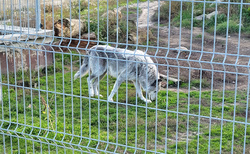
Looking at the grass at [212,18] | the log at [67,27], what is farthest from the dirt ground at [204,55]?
the log at [67,27]

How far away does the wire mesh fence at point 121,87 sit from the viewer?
403cm

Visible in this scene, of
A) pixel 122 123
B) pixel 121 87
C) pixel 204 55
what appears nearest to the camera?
pixel 122 123

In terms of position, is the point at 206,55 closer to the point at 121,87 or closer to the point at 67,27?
the point at 121,87

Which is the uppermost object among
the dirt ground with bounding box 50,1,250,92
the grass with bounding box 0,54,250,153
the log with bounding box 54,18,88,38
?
the log with bounding box 54,18,88,38

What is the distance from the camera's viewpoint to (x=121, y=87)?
10.0 m

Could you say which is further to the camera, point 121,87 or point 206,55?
point 206,55

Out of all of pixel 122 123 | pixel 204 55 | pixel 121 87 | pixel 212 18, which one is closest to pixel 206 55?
pixel 204 55

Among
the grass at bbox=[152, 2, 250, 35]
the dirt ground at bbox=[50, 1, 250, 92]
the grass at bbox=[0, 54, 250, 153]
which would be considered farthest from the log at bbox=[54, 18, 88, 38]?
the grass at bbox=[152, 2, 250, 35]

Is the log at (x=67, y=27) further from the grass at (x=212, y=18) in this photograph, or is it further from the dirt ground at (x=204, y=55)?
the grass at (x=212, y=18)

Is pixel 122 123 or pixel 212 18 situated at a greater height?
pixel 212 18

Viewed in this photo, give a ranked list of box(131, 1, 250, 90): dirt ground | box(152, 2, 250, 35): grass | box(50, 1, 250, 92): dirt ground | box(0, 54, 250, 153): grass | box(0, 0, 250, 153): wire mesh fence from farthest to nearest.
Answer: box(152, 2, 250, 35): grass → box(131, 1, 250, 90): dirt ground → box(50, 1, 250, 92): dirt ground → box(0, 54, 250, 153): grass → box(0, 0, 250, 153): wire mesh fence

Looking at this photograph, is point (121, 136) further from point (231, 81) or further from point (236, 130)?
point (231, 81)

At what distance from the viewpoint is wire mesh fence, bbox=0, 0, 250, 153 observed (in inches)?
159

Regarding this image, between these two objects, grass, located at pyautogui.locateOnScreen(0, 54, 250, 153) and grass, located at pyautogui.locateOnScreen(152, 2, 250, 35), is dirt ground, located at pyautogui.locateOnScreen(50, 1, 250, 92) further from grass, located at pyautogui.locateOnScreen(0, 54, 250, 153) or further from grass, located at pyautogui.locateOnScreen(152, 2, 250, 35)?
grass, located at pyautogui.locateOnScreen(0, 54, 250, 153)
